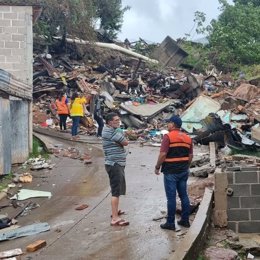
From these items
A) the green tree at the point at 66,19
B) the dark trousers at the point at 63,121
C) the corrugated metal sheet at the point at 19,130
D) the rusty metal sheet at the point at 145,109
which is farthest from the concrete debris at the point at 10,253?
the green tree at the point at 66,19

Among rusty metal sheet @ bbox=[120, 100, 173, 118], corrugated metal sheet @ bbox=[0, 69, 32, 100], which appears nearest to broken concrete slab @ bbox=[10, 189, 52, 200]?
corrugated metal sheet @ bbox=[0, 69, 32, 100]

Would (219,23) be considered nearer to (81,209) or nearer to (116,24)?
(116,24)

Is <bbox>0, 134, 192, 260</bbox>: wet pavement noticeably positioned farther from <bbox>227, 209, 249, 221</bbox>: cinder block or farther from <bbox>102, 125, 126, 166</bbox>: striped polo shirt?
<bbox>227, 209, 249, 221</bbox>: cinder block

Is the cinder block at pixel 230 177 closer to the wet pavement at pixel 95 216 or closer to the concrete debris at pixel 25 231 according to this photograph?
the wet pavement at pixel 95 216

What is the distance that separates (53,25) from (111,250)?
69.9 feet

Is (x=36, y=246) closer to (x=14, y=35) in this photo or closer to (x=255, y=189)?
(x=255, y=189)

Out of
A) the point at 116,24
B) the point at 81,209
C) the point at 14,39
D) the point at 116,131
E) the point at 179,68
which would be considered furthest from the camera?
the point at 116,24

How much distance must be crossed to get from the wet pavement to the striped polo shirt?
103 cm

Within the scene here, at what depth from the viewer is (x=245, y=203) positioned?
7812 millimetres

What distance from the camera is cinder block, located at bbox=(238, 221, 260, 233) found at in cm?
779

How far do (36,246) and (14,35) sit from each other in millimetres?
8920

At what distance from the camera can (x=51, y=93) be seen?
75.3 ft

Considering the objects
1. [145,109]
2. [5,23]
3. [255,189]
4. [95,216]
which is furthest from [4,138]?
[145,109]

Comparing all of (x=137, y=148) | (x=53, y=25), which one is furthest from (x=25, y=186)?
(x=53, y=25)
